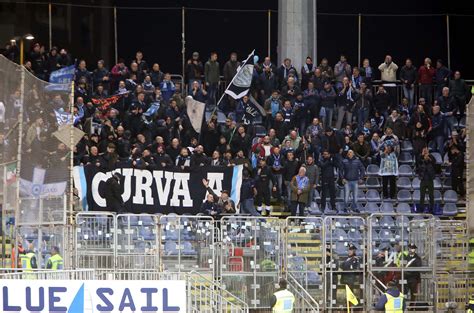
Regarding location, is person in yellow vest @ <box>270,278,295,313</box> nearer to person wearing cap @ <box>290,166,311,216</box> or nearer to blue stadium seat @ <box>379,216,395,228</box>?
blue stadium seat @ <box>379,216,395,228</box>

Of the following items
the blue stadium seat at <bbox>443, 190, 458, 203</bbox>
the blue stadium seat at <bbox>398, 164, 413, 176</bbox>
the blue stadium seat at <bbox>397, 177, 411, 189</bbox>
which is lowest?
the blue stadium seat at <bbox>443, 190, 458, 203</bbox>

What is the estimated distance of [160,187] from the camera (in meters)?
31.6

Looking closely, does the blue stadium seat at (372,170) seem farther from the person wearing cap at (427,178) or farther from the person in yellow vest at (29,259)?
the person in yellow vest at (29,259)

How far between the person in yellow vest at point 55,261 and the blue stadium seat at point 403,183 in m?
14.5

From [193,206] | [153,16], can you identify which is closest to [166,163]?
[193,206]

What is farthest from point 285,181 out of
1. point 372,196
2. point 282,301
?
point 282,301

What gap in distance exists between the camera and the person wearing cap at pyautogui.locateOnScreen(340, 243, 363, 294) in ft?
92.0

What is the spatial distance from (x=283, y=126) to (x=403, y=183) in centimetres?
374

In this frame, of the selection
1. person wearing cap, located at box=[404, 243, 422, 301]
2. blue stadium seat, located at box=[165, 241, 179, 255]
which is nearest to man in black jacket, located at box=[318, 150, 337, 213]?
person wearing cap, located at box=[404, 243, 422, 301]

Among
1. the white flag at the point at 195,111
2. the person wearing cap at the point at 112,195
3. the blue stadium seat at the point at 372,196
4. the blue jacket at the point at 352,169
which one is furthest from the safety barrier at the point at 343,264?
the white flag at the point at 195,111

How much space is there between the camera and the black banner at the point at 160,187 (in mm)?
30906

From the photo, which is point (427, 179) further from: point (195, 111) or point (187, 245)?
point (187, 245)

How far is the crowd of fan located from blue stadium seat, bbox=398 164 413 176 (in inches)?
9.6

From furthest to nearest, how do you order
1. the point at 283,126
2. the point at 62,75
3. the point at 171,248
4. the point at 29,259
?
1. the point at 283,126
2. the point at 62,75
3. the point at 171,248
4. the point at 29,259
